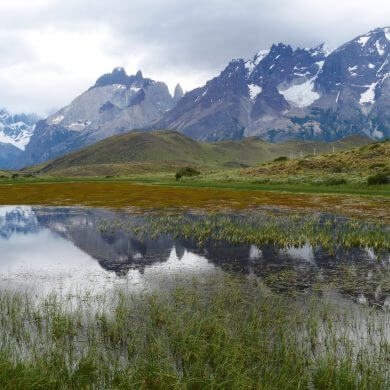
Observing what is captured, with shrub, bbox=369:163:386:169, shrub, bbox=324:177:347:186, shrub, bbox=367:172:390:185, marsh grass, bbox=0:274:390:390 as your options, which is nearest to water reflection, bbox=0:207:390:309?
marsh grass, bbox=0:274:390:390

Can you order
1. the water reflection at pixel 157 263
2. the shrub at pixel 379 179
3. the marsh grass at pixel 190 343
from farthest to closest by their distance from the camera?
the shrub at pixel 379 179 < the water reflection at pixel 157 263 < the marsh grass at pixel 190 343

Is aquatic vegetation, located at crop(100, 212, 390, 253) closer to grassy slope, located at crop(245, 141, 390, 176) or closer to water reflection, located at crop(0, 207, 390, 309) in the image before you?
water reflection, located at crop(0, 207, 390, 309)

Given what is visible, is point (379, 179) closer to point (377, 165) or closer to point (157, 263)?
point (377, 165)

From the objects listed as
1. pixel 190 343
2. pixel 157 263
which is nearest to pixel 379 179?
pixel 157 263

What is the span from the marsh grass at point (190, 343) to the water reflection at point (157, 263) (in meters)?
3.21

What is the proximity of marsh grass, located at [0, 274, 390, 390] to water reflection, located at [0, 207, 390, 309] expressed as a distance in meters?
3.21

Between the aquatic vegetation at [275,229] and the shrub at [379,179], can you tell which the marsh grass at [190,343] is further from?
the shrub at [379,179]

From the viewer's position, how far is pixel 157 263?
90.7 feet

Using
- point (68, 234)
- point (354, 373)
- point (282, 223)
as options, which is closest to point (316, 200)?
A: point (282, 223)

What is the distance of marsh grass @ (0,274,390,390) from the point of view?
11.4 m

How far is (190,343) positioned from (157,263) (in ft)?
47.0

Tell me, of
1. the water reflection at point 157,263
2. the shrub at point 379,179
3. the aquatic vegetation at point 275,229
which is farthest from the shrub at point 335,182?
the water reflection at point 157,263

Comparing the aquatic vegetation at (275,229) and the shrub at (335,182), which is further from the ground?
the shrub at (335,182)

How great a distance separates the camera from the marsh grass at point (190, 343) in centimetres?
1139
